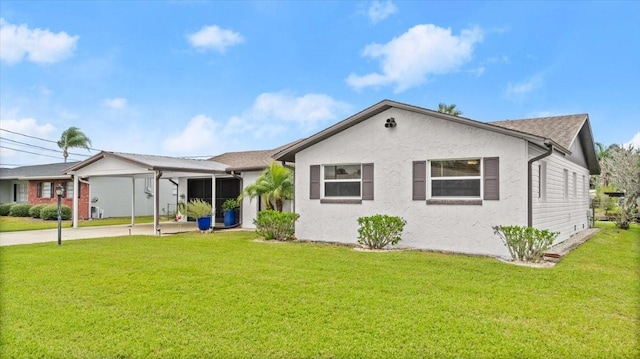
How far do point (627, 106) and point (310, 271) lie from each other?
13362mm

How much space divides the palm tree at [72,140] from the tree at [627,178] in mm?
41214

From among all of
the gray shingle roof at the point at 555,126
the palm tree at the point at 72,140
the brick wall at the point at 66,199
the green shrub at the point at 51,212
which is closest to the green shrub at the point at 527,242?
the gray shingle roof at the point at 555,126

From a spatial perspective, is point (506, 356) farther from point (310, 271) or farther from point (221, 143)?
point (221, 143)

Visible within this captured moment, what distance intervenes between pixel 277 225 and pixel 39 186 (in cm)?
2320

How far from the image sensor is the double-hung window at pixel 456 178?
9906mm

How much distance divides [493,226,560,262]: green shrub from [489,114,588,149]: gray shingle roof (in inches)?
181

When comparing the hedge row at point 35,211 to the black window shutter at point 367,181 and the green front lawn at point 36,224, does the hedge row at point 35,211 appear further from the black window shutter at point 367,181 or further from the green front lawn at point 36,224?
the black window shutter at point 367,181

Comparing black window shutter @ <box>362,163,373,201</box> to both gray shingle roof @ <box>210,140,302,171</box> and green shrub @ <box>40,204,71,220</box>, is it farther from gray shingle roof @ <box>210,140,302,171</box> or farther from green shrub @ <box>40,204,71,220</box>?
green shrub @ <box>40,204,71,220</box>

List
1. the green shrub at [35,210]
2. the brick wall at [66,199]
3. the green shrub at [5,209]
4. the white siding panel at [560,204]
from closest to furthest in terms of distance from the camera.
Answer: the white siding panel at [560,204] < the green shrub at [35,210] < the brick wall at [66,199] < the green shrub at [5,209]

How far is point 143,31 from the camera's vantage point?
1461cm

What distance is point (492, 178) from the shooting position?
955cm

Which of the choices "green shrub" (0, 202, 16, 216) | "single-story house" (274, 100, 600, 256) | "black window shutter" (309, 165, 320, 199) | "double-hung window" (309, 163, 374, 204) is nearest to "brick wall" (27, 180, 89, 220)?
"green shrub" (0, 202, 16, 216)

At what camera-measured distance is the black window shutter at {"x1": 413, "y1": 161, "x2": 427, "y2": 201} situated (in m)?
10.5

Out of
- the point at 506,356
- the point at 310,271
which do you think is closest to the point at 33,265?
the point at 310,271
